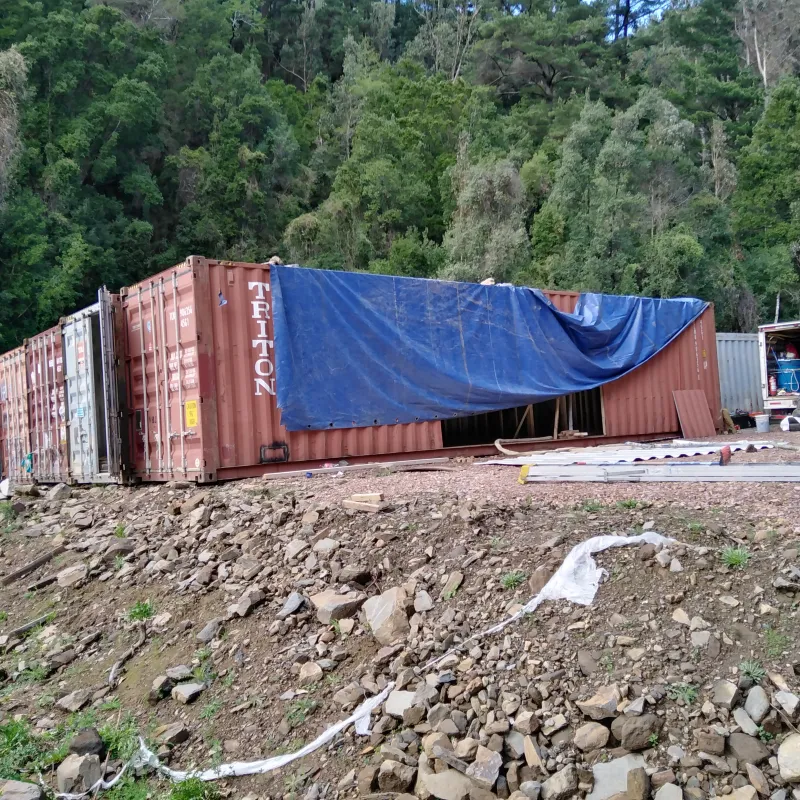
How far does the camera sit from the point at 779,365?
1652 cm

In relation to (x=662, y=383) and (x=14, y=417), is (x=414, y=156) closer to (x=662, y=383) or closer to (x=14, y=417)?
(x=662, y=383)

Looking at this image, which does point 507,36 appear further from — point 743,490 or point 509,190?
point 743,490

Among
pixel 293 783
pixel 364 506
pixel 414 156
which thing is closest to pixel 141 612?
pixel 364 506

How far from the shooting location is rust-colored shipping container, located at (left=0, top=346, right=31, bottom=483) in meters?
12.9

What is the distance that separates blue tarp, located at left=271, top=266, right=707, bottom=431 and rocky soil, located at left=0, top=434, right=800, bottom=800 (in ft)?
10.3

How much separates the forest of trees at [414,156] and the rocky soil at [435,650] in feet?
63.5

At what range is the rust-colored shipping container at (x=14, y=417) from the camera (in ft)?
42.4

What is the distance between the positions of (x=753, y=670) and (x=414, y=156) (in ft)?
104

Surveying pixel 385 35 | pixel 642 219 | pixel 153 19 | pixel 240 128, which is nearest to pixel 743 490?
pixel 642 219

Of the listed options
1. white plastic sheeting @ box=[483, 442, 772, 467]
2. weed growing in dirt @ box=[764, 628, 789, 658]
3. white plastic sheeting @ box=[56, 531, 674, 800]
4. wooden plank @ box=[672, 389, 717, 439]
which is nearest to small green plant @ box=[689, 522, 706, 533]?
white plastic sheeting @ box=[56, 531, 674, 800]

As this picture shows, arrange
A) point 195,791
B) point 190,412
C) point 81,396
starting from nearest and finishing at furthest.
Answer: point 195,791
point 190,412
point 81,396

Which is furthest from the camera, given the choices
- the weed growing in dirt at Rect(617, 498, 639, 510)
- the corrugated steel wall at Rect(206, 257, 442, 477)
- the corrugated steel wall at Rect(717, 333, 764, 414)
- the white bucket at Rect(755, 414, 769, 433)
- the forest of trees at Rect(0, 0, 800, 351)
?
the forest of trees at Rect(0, 0, 800, 351)

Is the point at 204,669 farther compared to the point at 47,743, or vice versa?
the point at 204,669

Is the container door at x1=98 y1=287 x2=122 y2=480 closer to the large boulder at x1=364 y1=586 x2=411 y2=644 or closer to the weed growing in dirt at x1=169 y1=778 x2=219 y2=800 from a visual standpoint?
the large boulder at x1=364 y1=586 x2=411 y2=644
